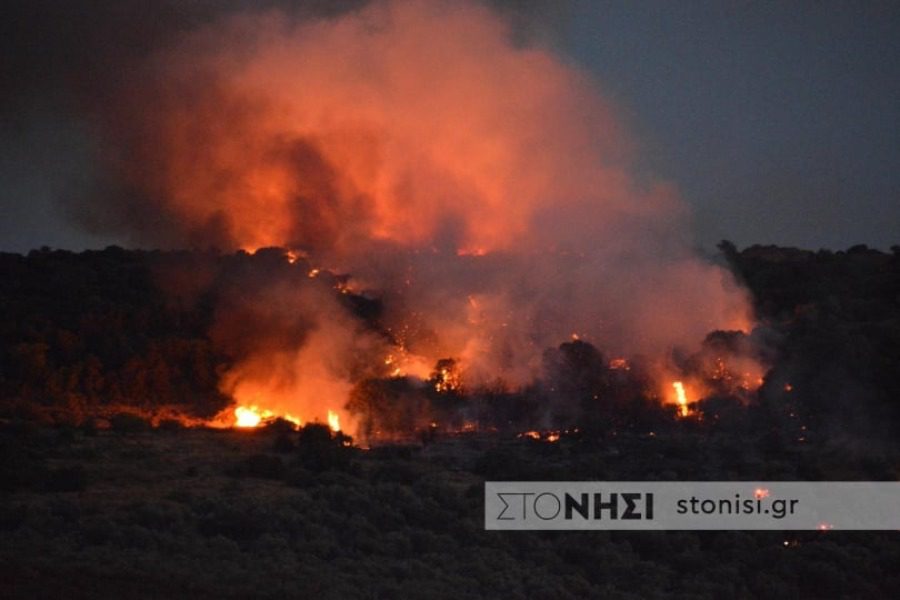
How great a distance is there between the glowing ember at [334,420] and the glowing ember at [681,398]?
10551 millimetres

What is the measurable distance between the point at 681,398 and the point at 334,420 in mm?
11308

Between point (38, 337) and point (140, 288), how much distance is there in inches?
510

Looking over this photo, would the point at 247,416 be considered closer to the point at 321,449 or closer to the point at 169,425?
the point at 169,425

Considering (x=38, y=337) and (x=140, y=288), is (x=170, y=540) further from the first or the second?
(x=140, y=288)

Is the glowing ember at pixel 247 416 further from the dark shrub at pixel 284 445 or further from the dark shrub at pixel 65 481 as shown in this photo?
the dark shrub at pixel 65 481

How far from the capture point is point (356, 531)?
19.3m

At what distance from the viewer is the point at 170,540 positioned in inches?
679

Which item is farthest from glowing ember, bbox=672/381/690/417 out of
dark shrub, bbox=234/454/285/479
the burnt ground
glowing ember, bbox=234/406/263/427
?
dark shrub, bbox=234/454/285/479

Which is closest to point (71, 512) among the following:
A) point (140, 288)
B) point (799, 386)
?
point (799, 386)

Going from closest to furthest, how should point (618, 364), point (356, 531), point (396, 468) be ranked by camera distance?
point (356, 531) < point (396, 468) < point (618, 364)

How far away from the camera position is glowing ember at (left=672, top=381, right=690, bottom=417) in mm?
34219

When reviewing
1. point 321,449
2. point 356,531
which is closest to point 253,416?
point 321,449

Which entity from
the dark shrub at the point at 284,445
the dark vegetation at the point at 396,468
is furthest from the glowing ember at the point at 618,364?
the dark shrub at the point at 284,445

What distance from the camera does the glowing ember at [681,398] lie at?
34.2 m
